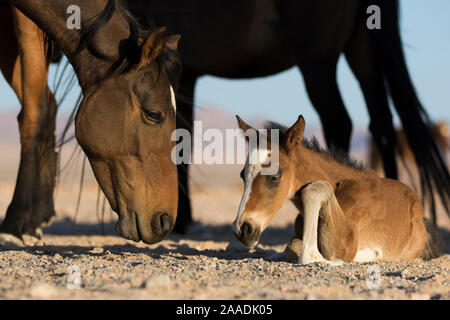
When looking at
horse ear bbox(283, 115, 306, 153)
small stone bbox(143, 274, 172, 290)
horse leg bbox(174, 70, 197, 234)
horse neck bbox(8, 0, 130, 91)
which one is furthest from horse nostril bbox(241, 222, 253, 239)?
horse leg bbox(174, 70, 197, 234)

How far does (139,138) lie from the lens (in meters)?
3.50

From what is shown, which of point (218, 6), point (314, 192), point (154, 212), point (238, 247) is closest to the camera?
point (154, 212)

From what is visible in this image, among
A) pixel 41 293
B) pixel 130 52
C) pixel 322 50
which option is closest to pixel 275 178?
pixel 130 52

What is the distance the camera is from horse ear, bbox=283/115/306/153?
3.81m

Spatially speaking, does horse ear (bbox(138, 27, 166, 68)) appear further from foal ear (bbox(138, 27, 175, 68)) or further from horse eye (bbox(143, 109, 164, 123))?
horse eye (bbox(143, 109, 164, 123))

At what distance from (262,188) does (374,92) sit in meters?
2.43

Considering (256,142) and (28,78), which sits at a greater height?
(28,78)

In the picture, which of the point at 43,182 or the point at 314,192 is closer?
the point at 314,192

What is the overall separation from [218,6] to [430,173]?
243 cm

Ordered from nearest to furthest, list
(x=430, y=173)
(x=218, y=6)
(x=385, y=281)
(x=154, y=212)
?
(x=385, y=281) → (x=154, y=212) → (x=430, y=173) → (x=218, y=6)

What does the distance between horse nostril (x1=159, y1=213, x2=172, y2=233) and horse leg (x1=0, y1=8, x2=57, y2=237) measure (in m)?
1.72

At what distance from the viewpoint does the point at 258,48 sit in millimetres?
6172
